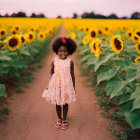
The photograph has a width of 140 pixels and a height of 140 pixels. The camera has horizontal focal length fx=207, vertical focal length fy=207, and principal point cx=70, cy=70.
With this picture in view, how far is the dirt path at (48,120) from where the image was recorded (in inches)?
134

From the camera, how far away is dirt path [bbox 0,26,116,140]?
134 inches

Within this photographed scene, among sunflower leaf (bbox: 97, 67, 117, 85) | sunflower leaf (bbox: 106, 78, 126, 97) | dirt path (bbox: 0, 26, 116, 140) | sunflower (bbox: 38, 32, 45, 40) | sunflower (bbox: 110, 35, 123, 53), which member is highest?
sunflower (bbox: 110, 35, 123, 53)

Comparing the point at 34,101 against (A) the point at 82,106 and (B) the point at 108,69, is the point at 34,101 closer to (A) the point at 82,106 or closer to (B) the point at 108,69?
(A) the point at 82,106

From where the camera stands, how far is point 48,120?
12.9 ft

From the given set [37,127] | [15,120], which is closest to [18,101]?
[15,120]

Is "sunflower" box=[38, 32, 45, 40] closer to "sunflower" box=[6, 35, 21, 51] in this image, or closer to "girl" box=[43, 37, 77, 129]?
"sunflower" box=[6, 35, 21, 51]

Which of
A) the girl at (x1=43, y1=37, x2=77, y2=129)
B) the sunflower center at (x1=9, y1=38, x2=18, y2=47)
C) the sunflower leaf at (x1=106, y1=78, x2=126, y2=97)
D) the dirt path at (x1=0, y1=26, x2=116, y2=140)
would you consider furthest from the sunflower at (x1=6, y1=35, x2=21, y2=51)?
the sunflower leaf at (x1=106, y1=78, x2=126, y2=97)

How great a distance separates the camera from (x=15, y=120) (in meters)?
3.88

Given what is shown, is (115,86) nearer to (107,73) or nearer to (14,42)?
A: (107,73)

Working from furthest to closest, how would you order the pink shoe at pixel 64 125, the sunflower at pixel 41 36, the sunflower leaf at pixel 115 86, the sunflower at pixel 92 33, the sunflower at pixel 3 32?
the sunflower at pixel 41 36 → the sunflower at pixel 3 32 → the sunflower at pixel 92 33 → the pink shoe at pixel 64 125 → the sunflower leaf at pixel 115 86

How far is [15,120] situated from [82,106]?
4.91ft

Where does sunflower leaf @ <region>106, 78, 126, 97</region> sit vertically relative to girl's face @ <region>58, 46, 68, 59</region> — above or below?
below

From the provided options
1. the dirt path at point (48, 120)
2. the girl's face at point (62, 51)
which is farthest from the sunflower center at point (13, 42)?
the girl's face at point (62, 51)

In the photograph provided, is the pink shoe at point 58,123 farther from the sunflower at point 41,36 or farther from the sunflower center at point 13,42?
the sunflower at point 41,36
